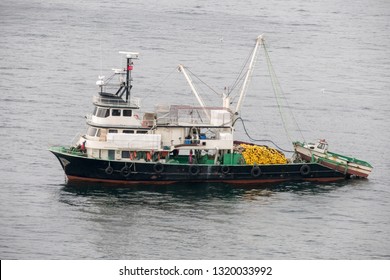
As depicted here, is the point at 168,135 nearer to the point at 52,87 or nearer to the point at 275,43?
the point at 52,87

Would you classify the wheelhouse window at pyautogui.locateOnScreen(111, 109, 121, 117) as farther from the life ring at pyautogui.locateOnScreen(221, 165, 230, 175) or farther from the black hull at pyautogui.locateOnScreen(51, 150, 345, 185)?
the life ring at pyautogui.locateOnScreen(221, 165, 230, 175)

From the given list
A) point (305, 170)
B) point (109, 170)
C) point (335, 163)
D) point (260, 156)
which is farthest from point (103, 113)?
point (335, 163)

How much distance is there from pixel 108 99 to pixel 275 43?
9854 centimetres

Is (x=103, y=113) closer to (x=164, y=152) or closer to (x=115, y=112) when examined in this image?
(x=115, y=112)

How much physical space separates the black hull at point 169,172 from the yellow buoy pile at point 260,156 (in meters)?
0.65

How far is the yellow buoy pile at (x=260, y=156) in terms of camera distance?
100812mm

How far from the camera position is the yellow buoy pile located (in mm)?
100812

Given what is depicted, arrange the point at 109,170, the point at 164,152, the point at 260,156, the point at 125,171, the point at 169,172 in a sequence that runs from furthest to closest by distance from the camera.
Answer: the point at 260,156 → the point at 164,152 → the point at 169,172 → the point at 125,171 → the point at 109,170

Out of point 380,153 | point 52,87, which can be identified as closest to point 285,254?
point 380,153

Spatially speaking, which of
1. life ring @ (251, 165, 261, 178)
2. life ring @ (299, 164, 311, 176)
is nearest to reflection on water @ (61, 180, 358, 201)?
life ring @ (299, 164, 311, 176)

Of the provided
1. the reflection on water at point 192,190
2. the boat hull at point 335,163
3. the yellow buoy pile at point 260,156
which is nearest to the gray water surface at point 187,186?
the reflection on water at point 192,190

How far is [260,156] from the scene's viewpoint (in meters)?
101

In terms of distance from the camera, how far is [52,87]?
142m

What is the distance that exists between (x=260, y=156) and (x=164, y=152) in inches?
311
